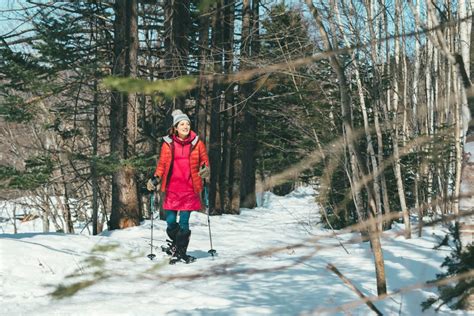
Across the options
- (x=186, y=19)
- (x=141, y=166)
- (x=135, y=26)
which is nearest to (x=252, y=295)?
(x=141, y=166)

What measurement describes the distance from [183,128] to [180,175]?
694mm

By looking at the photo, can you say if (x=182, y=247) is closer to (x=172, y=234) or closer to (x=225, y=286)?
(x=172, y=234)

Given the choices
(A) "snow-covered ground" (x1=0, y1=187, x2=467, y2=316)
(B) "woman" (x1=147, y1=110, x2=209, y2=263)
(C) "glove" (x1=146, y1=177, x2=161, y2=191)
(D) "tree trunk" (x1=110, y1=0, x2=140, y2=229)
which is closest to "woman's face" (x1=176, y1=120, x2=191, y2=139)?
(B) "woman" (x1=147, y1=110, x2=209, y2=263)

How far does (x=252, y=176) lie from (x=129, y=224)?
39.7ft

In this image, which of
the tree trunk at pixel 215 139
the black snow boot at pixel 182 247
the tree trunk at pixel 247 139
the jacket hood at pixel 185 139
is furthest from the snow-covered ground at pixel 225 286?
the tree trunk at pixel 247 139

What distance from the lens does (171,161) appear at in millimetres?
7703

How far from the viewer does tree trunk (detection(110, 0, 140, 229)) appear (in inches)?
466

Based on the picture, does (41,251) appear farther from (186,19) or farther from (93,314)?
(186,19)

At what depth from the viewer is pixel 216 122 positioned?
1916 cm

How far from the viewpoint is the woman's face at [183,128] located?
A: 24.6ft

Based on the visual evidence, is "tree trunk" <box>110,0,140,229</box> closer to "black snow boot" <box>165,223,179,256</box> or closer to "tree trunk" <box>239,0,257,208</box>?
"black snow boot" <box>165,223,179,256</box>

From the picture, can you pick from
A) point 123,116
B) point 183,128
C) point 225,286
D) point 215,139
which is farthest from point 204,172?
point 215,139

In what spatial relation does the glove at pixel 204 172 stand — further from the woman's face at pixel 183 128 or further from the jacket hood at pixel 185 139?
the woman's face at pixel 183 128

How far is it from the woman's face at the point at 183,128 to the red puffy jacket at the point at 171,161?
0.59 feet
